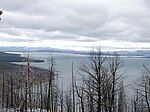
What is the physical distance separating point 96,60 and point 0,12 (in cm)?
1770

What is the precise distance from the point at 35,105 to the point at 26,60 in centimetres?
4648

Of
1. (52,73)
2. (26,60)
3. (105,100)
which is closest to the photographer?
(105,100)

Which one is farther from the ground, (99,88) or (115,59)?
(115,59)

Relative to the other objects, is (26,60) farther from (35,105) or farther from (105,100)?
(35,105)

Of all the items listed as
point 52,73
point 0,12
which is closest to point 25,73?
point 52,73

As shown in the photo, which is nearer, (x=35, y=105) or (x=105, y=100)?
(x=105, y=100)

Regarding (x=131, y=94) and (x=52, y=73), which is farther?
(x=131, y=94)

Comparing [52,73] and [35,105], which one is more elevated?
[52,73]

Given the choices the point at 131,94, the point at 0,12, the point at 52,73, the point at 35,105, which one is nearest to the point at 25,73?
the point at 52,73

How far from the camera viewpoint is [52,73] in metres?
45.2

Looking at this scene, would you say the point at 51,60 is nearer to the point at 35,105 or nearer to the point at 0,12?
the point at 0,12

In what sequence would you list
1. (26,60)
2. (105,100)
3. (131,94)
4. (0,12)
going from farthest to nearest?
(131,94), (26,60), (105,100), (0,12)

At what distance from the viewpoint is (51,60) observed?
43.7 metres

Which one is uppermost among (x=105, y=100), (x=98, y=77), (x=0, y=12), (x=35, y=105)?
(x=0, y=12)
